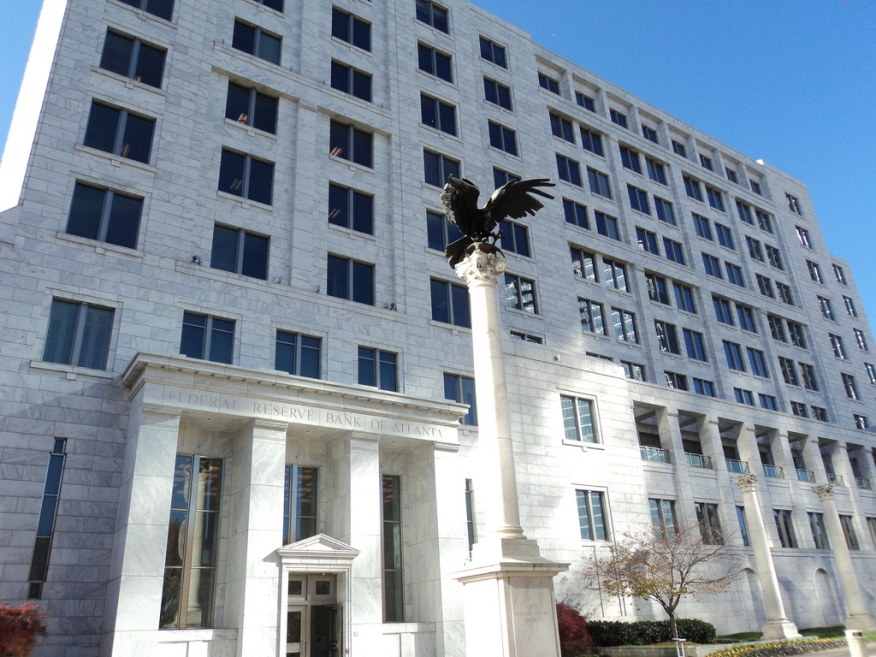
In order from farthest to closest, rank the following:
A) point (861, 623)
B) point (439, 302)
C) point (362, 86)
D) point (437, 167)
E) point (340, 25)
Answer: point (861, 623)
point (437, 167)
point (340, 25)
point (362, 86)
point (439, 302)

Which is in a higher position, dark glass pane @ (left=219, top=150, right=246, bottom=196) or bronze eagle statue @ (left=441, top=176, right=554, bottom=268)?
dark glass pane @ (left=219, top=150, right=246, bottom=196)

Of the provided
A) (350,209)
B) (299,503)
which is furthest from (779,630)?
(350,209)

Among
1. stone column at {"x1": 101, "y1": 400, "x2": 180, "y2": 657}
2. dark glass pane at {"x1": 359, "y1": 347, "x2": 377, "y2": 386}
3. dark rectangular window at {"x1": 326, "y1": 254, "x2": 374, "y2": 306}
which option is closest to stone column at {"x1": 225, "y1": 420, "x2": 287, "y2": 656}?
stone column at {"x1": 101, "y1": 400, "x2": 180, "y2": 657}

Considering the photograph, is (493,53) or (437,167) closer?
(437,167)

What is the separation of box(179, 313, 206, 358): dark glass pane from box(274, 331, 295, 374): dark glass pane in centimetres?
301

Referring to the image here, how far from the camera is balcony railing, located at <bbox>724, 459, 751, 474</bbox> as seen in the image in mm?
44906

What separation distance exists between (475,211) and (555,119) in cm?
3363

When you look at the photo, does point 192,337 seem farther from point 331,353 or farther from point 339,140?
point 339,140

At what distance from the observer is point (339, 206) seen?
1328 inches

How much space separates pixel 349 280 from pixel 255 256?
4.43 m

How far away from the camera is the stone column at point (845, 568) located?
139 feet

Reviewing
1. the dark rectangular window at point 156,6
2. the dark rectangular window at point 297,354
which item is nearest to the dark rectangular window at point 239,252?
the dark rectangular window at point 297,354

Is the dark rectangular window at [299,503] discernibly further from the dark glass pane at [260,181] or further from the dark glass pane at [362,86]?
the dark glass pane at [362,86]

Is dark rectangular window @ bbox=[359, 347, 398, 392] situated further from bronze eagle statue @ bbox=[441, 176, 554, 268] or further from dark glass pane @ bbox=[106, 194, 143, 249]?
bronze eagle statue @ bbox=[441, 176, 554, 268]
